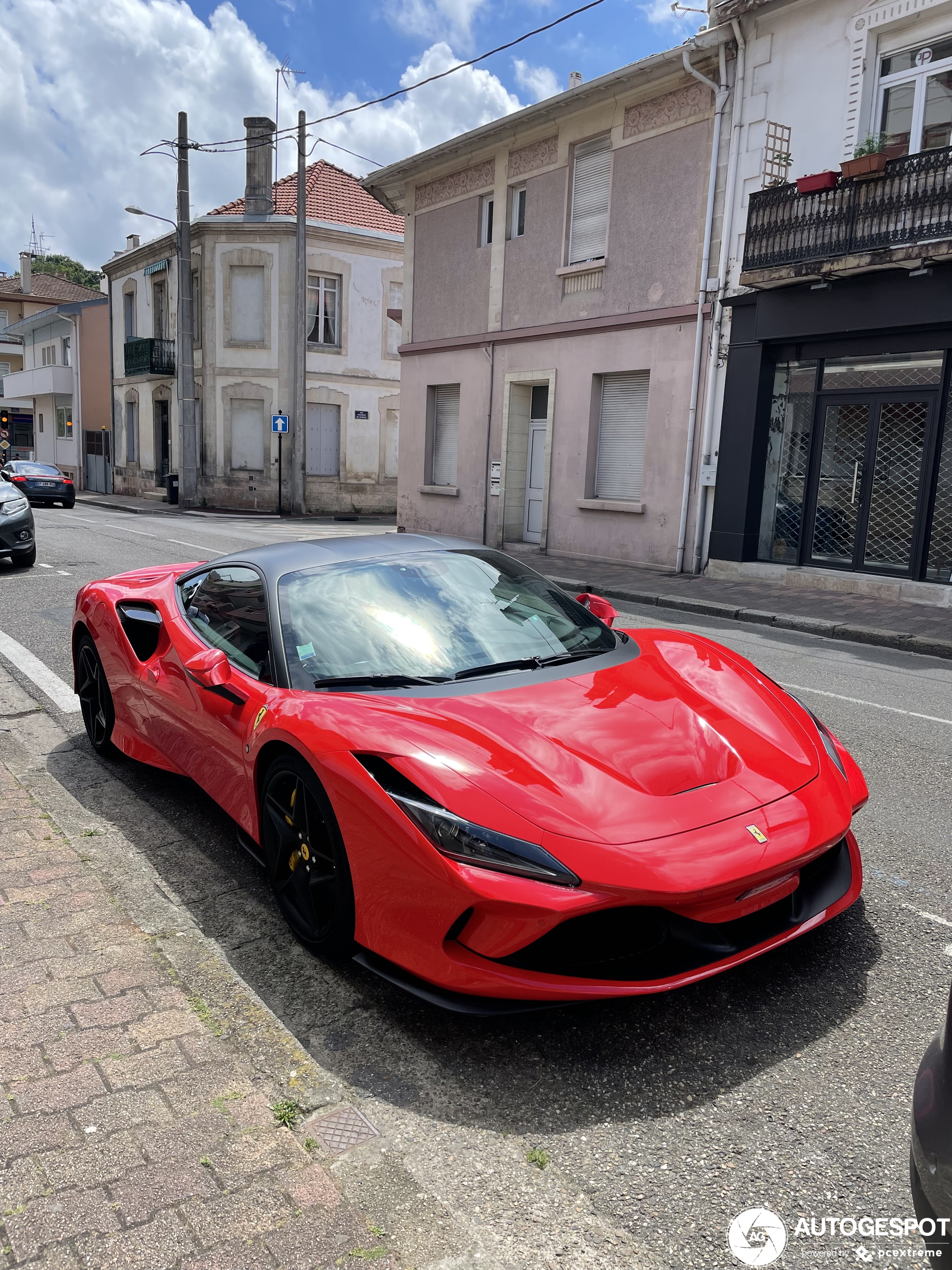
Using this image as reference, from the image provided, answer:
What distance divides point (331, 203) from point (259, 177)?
2.30 meters

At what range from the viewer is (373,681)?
128 inches

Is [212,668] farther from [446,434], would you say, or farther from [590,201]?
[446,434]

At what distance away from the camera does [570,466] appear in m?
16.7

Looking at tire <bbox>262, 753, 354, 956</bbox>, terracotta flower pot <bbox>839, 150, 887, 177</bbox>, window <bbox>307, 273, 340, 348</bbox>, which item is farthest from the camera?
window <bbox>307, 273, 340, 348</bbox>

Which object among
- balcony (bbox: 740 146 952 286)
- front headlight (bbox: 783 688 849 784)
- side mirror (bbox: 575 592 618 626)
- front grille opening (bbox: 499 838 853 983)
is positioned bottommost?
front grille opening (bbox: 499 838 853 983)

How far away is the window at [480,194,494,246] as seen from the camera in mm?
18438

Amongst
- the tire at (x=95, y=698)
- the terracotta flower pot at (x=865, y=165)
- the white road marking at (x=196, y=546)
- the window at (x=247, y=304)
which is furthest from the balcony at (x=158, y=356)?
the tire at (x=95, y=698)

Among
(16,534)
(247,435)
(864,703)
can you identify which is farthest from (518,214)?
(247,435)

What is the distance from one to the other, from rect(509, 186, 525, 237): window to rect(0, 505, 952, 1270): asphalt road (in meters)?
15.8

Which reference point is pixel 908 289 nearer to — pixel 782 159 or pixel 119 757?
pixel 782 159

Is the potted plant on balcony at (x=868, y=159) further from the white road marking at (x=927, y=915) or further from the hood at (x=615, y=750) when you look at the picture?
the white road marking at (x=927, y=915)

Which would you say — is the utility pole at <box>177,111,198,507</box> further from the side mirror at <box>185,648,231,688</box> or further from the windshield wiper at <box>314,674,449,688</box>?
the windshield wiper at <box>314,674,449,688</box>

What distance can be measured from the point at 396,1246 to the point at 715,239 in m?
14.4

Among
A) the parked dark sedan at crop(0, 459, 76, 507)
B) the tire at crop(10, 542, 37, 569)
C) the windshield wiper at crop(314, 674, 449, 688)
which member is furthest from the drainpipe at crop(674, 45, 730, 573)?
the parked dark sedan at crop(0, 459, 76, 507)
